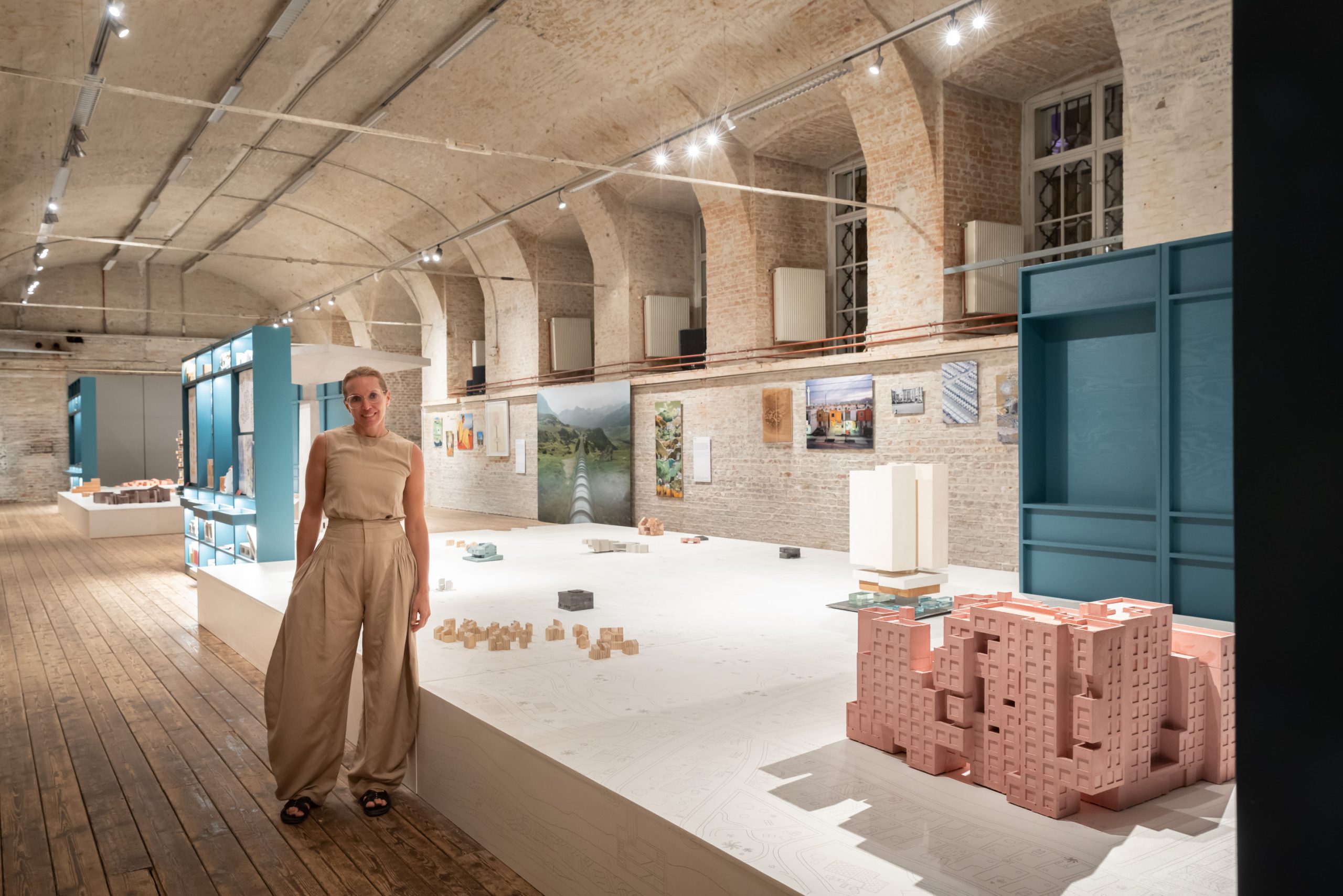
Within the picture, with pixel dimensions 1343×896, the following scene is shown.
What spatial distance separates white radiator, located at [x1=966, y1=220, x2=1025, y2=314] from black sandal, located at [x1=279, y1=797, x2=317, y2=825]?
10004 millimetres

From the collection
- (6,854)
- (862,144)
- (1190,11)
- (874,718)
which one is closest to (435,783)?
(6,854)

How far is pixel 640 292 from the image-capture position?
17.6 metres

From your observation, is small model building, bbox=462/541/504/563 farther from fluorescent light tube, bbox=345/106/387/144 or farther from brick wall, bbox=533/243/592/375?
brick wall, bbox=533/243/592/375

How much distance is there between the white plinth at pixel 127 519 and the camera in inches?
651

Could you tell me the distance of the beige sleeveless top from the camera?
3.82m

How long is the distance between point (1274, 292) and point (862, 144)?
12.0 meters

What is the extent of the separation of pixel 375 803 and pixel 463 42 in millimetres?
11792

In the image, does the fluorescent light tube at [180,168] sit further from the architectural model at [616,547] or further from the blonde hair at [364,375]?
the blonde hair at [364,375]

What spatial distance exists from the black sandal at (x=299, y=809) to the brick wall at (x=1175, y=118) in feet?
28.8

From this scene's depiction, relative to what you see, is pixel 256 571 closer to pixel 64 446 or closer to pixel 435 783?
pixel 435 783

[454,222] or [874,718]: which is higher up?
[454,222]

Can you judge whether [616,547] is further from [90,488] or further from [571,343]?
[90,488]

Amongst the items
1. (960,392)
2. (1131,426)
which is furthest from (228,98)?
(1131,426)

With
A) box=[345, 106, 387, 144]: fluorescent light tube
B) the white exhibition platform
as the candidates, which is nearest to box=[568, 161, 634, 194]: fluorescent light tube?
box=[345, 106, 387, 144]: fluorescent light tube
